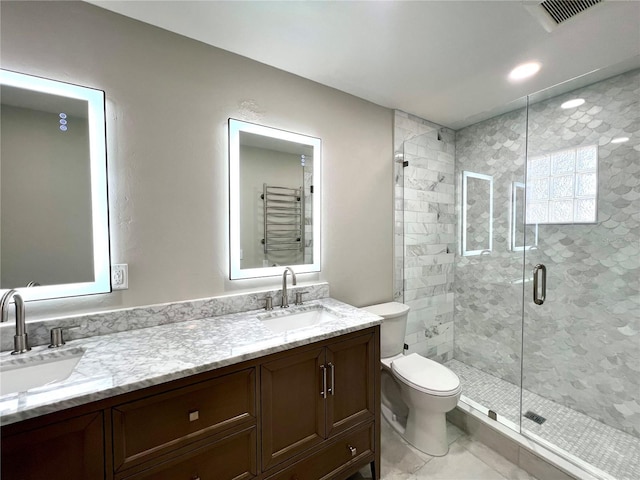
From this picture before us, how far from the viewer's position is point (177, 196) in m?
1.50

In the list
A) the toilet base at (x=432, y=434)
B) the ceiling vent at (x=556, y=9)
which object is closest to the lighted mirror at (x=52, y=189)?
the toilet base at (x=432, y=434)

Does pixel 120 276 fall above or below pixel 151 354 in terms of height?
above

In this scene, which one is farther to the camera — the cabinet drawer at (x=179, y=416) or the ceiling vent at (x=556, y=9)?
the ceiling vent at (x=556, y=9)

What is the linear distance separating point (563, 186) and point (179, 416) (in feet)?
9.66

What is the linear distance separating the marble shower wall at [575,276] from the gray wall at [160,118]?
1833 mm

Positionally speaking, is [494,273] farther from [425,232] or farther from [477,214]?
[425,232]

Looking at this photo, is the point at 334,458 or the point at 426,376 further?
the point at 426,376

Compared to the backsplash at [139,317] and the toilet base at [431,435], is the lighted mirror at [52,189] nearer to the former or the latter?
the backsplash at [139,317]

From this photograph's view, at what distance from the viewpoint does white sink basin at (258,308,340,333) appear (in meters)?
1.64

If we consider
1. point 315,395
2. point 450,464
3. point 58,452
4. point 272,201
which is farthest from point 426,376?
point 58,452

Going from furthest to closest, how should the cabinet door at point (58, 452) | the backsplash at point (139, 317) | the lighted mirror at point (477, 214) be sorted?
the lighted mirror at point (477, 214) < the backsplash at point (139, 317) < the cabinet door at point (58, 452)

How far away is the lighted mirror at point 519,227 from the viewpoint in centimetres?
233

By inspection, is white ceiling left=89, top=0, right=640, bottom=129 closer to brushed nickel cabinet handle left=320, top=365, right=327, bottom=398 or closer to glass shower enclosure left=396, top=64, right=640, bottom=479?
glass shower enclosure left=396, top=64, right=640, bottom=479

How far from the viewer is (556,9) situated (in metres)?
1.32
